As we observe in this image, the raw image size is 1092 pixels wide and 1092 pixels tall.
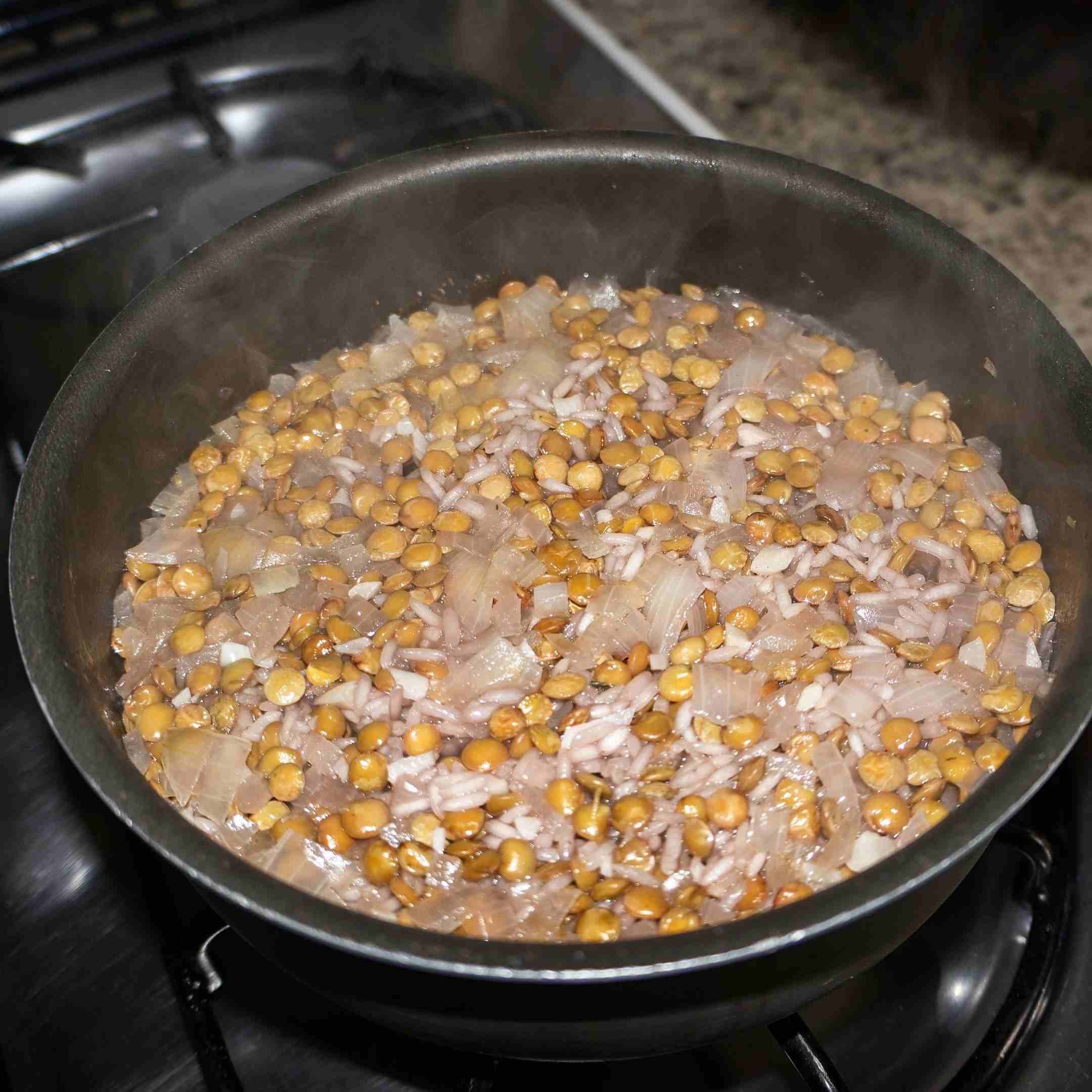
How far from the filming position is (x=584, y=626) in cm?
163

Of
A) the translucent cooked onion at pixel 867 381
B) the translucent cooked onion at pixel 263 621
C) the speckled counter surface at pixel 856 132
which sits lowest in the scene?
the translucent cooked onion at pixel 263 621

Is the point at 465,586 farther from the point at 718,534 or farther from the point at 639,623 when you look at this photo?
the point at 718,534

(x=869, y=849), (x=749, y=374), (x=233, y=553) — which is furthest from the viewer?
(x=749, y=374)

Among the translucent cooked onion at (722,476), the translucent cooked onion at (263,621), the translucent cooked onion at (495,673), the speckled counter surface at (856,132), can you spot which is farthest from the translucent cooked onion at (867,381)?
the translucent cooked onion at (263,621)

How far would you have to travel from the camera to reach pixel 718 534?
1.74 metres

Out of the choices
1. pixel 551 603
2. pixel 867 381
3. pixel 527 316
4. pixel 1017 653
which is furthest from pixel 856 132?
pixel 551 603

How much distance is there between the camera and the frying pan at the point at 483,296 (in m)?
1.14

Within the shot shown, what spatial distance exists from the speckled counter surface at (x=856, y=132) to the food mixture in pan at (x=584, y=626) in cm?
114

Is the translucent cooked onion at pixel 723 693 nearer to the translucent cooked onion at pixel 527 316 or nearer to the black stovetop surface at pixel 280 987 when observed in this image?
the black stovetop surface at pixel 280 987

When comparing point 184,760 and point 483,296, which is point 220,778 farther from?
point 483,296

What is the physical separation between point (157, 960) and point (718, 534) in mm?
1095

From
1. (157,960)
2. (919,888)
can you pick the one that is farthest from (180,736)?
(919,888)

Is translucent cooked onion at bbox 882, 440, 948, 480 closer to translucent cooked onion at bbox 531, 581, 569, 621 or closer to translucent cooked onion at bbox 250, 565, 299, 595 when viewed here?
translucent cooked onion at bbox 531, 581, 569, 621

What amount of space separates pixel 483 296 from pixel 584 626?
0.86m
